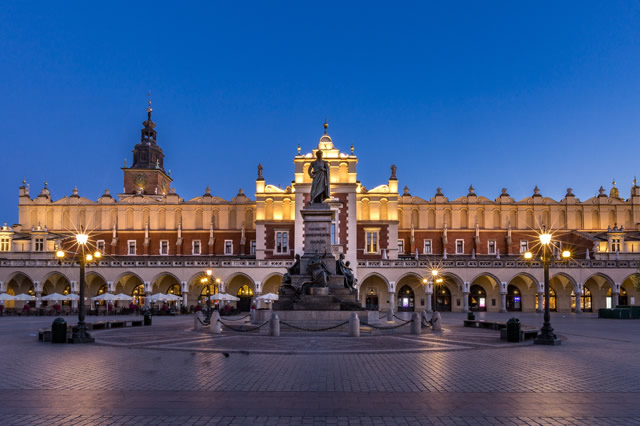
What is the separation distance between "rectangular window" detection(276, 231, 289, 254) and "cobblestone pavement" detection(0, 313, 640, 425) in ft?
146

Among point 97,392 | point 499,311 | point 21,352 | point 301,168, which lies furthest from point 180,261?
point 97,392

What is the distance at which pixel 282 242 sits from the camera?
65.9 m

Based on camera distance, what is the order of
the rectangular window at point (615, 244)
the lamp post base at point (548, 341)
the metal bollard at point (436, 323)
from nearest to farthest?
the lamp post base at point (548, 341) < the metal bollard at point (436, 323) < the rectangular window at point (615, 244)

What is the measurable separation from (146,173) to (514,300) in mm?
64377

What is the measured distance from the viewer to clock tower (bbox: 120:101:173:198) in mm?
96750

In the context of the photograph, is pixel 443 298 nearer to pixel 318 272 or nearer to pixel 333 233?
pixel 333 233

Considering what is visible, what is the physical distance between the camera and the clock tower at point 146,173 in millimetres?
96750

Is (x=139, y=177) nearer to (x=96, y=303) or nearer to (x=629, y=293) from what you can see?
(x=96, y=303)

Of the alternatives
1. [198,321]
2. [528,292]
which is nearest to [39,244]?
[198,321]

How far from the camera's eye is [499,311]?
6006 centimetres

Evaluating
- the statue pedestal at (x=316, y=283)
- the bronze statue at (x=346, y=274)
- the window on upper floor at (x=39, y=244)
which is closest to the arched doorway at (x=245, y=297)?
the window on upper floor at (x=39, y=244)

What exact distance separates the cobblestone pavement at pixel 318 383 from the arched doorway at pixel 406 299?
41.1m

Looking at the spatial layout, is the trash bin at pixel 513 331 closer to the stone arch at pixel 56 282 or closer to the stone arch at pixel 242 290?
the stone arch at pixel 242 290

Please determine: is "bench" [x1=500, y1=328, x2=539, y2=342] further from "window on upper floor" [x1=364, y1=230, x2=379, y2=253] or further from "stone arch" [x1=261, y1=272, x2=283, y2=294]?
"window on upper floor" [x1=364, y1=230, x2=379, y2=253]
